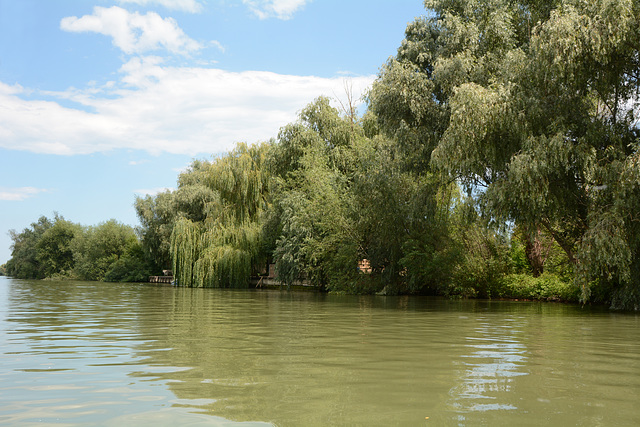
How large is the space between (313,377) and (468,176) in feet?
45.9

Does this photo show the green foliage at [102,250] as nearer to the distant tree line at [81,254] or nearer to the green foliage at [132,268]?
the distant tree line at [81,254]

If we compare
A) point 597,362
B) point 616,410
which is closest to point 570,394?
point 616,410

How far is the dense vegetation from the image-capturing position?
50.6 feet

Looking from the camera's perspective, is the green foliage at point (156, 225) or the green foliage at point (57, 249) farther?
the green foliage at point (57, 249)

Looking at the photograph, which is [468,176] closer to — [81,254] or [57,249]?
[81,254]

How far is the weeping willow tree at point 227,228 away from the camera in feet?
111

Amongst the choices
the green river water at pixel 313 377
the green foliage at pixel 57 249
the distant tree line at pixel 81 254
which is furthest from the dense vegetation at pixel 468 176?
the green foliage at pixel 57 249

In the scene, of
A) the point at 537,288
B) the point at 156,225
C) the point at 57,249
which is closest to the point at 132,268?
the point at 156,225

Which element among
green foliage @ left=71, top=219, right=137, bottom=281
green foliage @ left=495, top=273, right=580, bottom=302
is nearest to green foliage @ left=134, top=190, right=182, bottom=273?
green foliage @ left=71, top=219, right=137, bottom=281

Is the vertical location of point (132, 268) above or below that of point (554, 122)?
below

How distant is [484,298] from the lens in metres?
25.6

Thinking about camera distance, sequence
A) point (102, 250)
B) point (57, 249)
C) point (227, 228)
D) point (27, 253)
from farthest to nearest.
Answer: point (27, 253)
point (57, 249)
point (102, 250)
point (227, 228)

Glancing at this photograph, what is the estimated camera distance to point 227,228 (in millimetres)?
35438

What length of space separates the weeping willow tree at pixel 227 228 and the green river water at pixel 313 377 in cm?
2379
